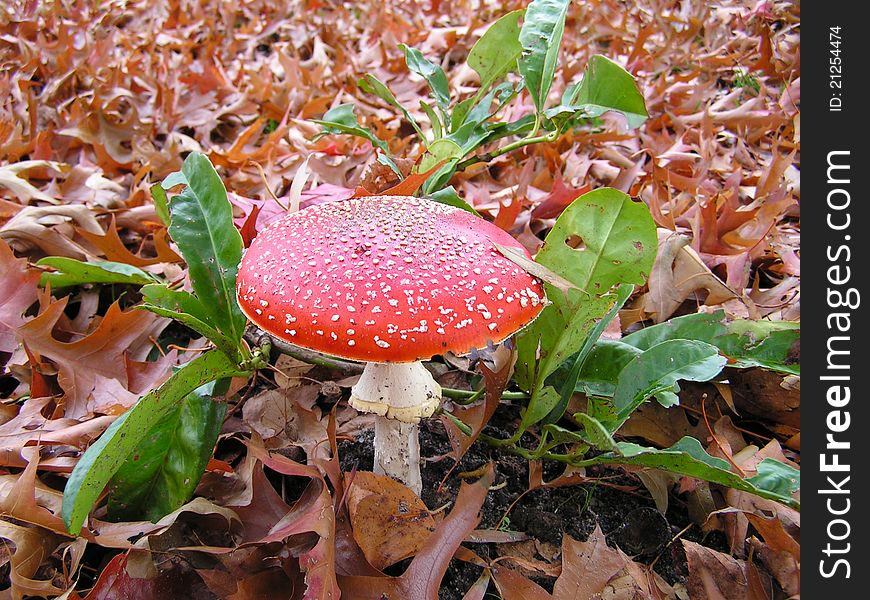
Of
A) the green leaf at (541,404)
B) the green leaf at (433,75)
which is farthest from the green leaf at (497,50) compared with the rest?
the green leaf at (541,404)

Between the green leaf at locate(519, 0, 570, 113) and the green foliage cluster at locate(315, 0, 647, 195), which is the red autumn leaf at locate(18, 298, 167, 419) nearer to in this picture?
the green foliage cluster at locate(315, 0, 647, 195)

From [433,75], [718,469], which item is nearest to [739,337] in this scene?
[718,469]

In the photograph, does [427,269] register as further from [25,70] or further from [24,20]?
[24,20]

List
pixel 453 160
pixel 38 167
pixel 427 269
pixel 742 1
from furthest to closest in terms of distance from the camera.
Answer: pixel 742 1 → pixel 38 167 → pixel 453 160 → pixel 427 269

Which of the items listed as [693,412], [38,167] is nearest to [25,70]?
[38,167]

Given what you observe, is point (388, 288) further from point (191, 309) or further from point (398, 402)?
point (191, 309)
